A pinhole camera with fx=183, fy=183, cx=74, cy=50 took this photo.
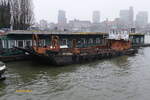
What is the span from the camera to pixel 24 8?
3191 cm

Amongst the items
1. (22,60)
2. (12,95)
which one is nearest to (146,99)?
(12,95)

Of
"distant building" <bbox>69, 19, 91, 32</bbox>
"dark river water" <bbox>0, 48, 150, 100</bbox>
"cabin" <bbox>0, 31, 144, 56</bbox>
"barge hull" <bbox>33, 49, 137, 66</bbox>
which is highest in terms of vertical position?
"distant building" <bbox>69, 19, 91, 32</bbox>

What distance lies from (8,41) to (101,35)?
52.7 ft

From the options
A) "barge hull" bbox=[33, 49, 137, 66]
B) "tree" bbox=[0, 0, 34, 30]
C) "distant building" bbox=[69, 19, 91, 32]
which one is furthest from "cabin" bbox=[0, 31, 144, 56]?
"distant building" bbox=[69, 19, 91, 32]

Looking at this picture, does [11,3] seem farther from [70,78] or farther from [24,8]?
[70,78]

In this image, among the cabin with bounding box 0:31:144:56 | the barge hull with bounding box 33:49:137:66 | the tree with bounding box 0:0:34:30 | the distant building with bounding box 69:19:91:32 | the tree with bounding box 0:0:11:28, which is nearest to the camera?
the barge hull with bounding box 33:49:137:66

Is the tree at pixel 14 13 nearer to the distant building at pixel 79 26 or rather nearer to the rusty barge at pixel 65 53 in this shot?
the rusty barge at pixel 65 53

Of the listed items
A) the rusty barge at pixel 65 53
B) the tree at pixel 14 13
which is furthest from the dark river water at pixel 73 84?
the tree at pixel 14 13

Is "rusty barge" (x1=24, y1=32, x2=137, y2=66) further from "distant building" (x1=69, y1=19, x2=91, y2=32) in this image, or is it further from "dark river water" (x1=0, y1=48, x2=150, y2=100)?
"distant building" (x1=69, y1=19, x2=91, y2=32)

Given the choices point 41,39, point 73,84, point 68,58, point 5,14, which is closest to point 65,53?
point 68,58

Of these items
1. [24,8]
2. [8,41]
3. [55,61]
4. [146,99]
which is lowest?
[146,99]

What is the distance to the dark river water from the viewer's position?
10328 millimetres

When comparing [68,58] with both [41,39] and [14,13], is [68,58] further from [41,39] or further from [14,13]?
[14,13]

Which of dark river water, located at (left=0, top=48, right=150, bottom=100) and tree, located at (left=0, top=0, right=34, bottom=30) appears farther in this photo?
tree, located at (left=0, top=0, right=34, bottom=30)
